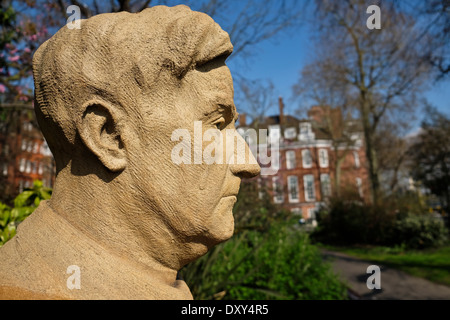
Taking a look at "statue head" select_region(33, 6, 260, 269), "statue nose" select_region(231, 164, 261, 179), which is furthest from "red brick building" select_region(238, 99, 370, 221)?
"statue head" select_region(33, 6, 260, 269)

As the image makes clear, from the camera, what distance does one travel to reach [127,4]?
627 cm

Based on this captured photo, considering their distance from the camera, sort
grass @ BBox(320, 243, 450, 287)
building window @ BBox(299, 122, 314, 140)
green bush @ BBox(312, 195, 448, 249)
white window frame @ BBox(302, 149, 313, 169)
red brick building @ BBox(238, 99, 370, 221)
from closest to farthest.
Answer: grass @ BBox(320, 243, 450, 287), green bush @ BBox(312, 195, 448, 249), red brick building @ BBox(238, 99, 370, 221), building window @ BBox(299, 122, 314, 140), white window frame @ BBox(302, 149, 313, 169)

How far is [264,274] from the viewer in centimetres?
568

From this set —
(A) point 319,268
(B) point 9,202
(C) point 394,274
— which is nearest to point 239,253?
(A) point 319,268

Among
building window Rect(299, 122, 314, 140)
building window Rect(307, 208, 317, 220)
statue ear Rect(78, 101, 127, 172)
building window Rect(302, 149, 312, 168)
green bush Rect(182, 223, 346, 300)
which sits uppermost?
building window Rect(299, 122, 314, 140)

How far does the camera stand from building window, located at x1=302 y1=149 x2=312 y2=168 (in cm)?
2919

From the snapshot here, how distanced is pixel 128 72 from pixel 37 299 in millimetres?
1014

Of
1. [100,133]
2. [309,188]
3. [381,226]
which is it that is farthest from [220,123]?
[309,188]

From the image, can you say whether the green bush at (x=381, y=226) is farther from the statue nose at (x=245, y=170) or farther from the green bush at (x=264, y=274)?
the statue nose at (x=245, y=170)

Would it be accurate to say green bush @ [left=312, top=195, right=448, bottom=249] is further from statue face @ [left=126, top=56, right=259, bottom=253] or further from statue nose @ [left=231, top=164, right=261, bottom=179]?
statue face @ [left=126, top=56, right=259, bottom=253]

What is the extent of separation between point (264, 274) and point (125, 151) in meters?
4.69

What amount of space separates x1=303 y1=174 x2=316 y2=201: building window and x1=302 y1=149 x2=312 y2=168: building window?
1.56m

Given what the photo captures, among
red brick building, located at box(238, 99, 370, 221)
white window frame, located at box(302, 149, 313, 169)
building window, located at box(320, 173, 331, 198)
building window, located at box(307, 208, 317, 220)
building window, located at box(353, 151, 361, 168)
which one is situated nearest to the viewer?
red brick building, located at box(238, 99, 370, 221)

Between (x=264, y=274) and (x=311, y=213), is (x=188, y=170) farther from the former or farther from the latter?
(x=311, y=213)
